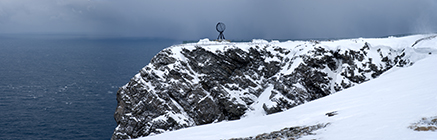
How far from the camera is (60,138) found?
214 feet

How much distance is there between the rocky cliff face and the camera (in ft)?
176

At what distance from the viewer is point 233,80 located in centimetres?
6059

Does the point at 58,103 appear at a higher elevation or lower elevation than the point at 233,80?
lower

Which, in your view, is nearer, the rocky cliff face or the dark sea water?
the rocky cliff face

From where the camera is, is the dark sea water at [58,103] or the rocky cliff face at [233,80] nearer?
the rocky cliff face at [233,80]

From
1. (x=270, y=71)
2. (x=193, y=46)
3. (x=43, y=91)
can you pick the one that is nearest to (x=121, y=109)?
(x=193, y=46)

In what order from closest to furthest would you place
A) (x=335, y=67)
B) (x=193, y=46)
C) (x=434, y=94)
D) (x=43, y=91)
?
(x=434, y=94) → (x=335, y=67) → (x=193, y=46) → (x=43, y=91)

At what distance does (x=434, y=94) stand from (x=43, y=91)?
110m

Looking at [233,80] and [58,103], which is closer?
A: [233,80]

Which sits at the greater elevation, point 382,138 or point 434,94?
point 434,94

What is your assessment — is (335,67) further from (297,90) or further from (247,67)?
(247,67)

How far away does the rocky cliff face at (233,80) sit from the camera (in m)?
53.6

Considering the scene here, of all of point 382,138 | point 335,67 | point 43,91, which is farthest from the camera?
point 43,91

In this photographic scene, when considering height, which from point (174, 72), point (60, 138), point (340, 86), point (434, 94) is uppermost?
point (340, 86)
